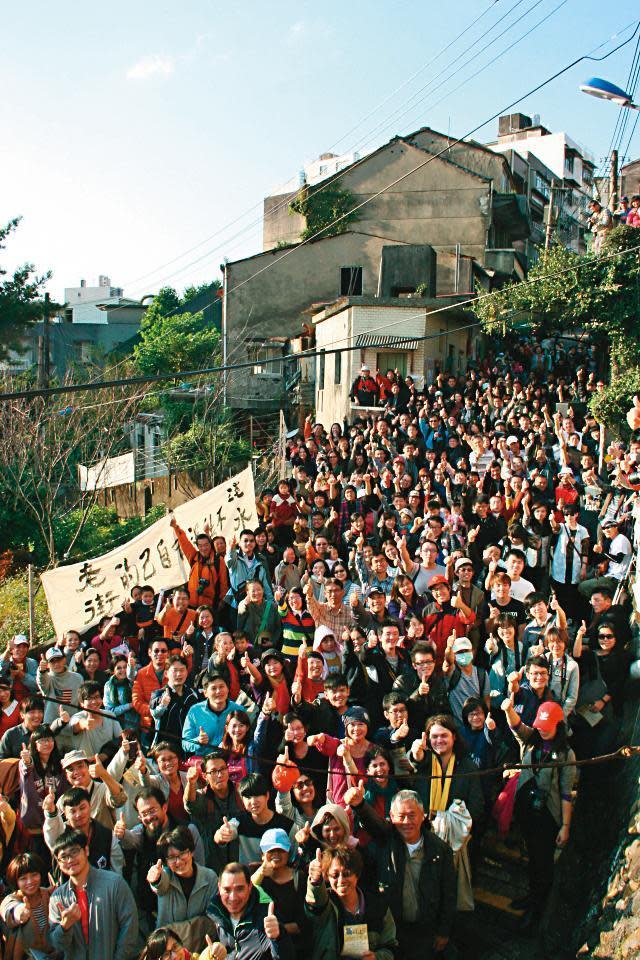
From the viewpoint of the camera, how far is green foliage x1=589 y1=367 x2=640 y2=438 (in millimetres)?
13820

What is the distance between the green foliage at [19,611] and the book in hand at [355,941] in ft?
38.3

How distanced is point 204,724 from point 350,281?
876 inches

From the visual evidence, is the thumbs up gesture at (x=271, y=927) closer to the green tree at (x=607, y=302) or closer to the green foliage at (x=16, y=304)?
the green tree at (x=607, y=302)

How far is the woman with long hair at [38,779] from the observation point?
5.95 metres

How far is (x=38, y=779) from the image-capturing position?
20.6 ft

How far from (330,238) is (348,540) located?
18.9m

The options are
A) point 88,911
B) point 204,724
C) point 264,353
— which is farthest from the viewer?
point 264,353

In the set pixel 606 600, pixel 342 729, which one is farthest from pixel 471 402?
pixel 342 729

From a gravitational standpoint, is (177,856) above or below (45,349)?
below

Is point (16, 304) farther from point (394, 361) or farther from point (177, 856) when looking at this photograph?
point (177, 856)

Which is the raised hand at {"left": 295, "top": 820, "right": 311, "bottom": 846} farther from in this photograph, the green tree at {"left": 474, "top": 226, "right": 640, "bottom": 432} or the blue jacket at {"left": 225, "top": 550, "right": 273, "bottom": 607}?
the green tree at {"left": 474, "top": 226, "right": 640, "bottom": 432}

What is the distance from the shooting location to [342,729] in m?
6.28

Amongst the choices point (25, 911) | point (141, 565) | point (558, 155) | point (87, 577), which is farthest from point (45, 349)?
point (558, 155)

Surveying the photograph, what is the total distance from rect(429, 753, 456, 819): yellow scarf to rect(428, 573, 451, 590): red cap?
2.18m
